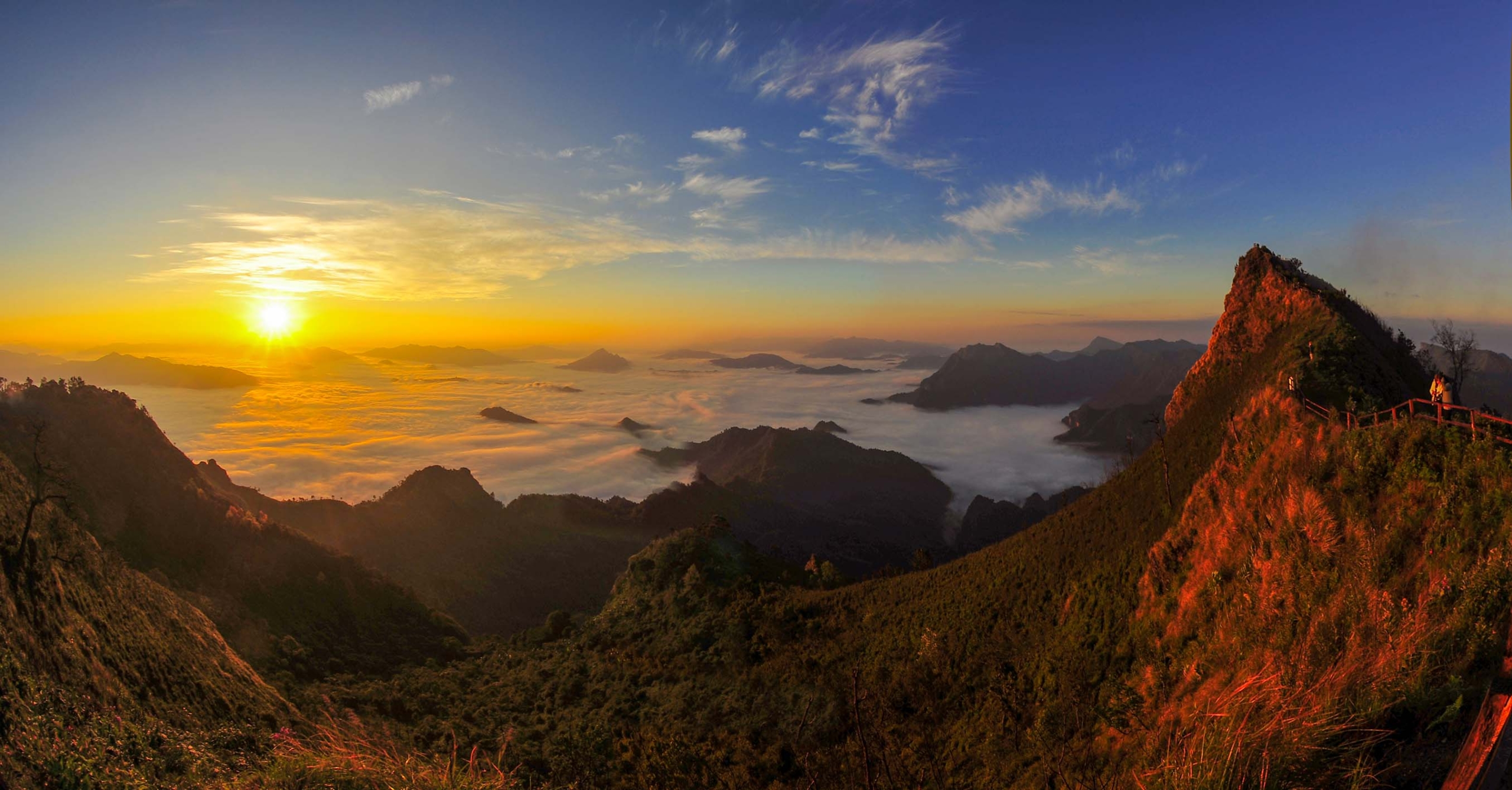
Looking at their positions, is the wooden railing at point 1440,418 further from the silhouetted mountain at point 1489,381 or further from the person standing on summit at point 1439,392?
the silhouetted mountain at point 1489,381

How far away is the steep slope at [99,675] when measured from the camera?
9.26 m

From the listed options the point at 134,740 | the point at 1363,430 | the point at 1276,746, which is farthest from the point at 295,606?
the point at 1363,430

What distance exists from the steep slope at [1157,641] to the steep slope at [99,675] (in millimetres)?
10565

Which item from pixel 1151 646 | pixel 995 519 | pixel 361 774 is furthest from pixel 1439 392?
pixel 995 519

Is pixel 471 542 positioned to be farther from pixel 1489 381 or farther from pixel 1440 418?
pixel 1489 381

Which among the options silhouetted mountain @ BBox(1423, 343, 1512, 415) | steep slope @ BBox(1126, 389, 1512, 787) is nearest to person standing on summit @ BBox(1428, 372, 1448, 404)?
steep slope @ BBox(1126, 389, 1512, 787)

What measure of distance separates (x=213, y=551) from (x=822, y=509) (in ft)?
446

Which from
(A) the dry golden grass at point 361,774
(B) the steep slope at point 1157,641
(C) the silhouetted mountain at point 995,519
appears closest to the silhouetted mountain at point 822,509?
(C) the silhouetted mountain at point 995,519

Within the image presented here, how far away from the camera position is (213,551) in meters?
52.7

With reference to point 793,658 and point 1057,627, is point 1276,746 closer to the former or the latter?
point 1057,627

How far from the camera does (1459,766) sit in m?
4.75

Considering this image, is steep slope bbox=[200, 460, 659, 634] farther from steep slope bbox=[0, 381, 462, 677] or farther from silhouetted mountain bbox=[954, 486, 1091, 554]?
silhouetted mountain bbox=[954, 486, 1091, 554]

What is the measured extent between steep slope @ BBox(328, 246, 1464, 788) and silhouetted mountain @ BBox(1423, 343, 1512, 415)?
42.7m

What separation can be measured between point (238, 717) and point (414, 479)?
100884 millimetres
